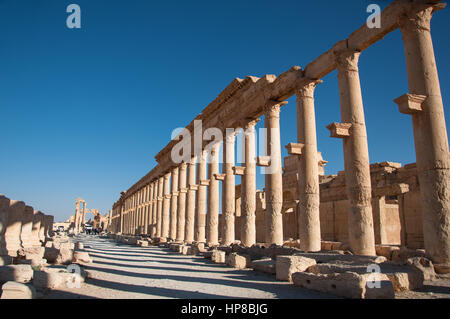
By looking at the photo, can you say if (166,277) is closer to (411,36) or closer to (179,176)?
(411,36)

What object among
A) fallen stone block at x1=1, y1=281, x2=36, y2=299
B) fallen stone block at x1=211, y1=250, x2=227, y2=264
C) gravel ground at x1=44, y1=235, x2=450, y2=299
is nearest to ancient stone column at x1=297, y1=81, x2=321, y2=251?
gravel ground at x1=44, y1=235, x2=450, y2=299

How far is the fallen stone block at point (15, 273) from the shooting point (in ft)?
23.3

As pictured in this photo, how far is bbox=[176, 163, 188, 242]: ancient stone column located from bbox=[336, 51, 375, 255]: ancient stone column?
54.2 ft

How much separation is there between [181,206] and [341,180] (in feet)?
39.8

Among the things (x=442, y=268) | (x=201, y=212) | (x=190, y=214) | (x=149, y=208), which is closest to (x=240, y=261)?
(x=442, y=268)

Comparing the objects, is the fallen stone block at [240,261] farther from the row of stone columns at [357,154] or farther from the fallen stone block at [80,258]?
the fallen stone block at [80,258]

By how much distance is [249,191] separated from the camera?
1550 centimetres

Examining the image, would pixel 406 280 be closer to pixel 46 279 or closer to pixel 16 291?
pixel 16 291

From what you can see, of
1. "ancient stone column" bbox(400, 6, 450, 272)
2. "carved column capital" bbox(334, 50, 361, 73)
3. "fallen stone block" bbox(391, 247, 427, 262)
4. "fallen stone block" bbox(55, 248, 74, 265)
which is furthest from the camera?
"fallen stone block" bbox(55, 248, 74, 265)

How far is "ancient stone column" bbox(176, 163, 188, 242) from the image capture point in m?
25.0

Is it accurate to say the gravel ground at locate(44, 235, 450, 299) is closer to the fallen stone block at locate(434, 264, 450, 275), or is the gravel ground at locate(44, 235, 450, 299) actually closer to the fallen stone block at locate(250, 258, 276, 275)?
the fallen stone block at locate(250, 258, 276, 275)

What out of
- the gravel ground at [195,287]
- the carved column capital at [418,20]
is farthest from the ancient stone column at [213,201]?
the carved column capital at [418,20]

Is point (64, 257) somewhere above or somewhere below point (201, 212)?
below

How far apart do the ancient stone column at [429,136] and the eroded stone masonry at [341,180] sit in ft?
0.08
